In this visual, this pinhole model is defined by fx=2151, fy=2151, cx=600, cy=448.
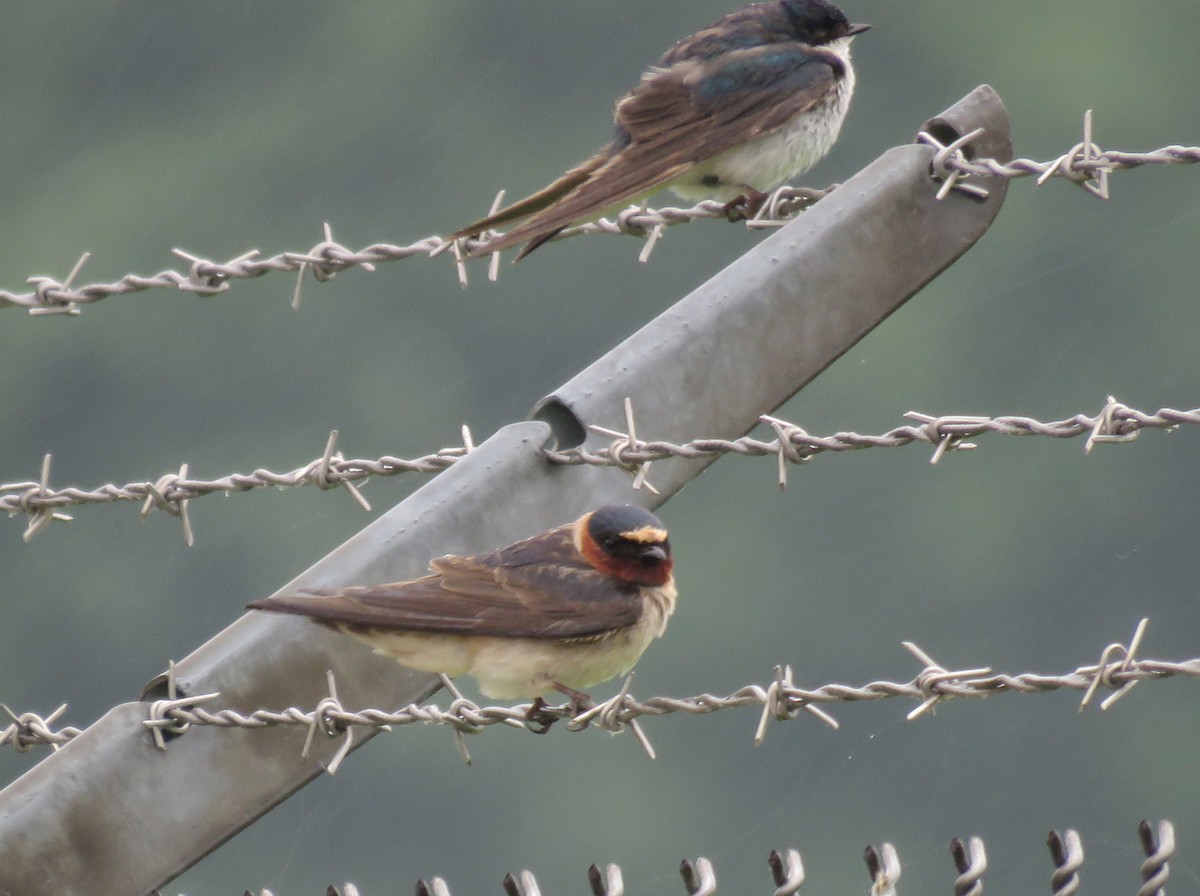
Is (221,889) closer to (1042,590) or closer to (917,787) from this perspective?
(917,787)

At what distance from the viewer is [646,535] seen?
2.93 m

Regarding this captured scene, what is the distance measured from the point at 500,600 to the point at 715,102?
1622 millimetres

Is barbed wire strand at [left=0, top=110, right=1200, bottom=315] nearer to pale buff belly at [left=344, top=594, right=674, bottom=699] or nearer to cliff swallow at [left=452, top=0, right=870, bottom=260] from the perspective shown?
pale buff belly at [left=344, top=594, right=674, bottom=699]

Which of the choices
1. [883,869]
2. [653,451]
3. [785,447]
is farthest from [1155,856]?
[653,451]

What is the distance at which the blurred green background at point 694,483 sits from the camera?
23125 mm

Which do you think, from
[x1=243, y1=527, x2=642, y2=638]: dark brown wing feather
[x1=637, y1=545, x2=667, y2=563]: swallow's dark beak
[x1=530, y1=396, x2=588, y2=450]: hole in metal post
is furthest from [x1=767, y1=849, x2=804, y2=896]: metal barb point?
[x1=637, y1=545, x2=667, y2=563]: swallow's dark beak

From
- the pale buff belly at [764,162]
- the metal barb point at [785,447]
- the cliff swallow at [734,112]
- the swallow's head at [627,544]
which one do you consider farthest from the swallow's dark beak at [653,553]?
the pale buff belly at [764,162]

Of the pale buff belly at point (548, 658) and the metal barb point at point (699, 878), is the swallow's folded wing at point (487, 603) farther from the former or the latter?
the metal barb point at point (699, 878)

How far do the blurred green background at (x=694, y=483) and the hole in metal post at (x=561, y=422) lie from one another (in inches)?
691

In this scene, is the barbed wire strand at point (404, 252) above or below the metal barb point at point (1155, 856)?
above

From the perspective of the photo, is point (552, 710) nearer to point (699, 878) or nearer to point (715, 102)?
point (699, 878)

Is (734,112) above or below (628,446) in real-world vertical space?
below

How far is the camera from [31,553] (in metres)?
25.8

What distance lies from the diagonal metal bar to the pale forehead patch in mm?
221
